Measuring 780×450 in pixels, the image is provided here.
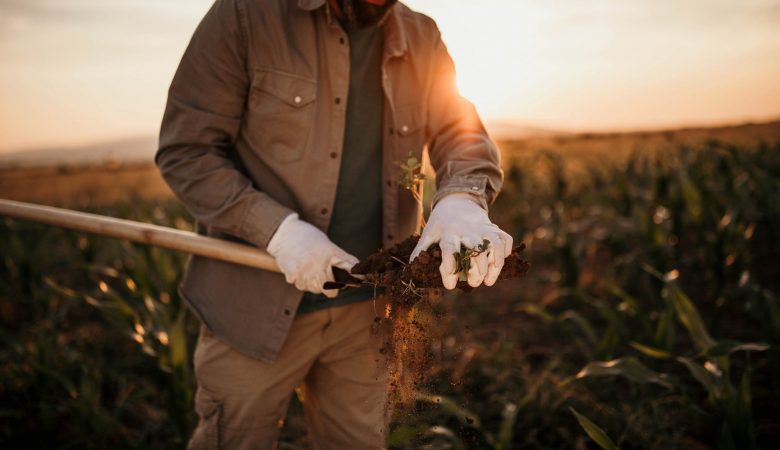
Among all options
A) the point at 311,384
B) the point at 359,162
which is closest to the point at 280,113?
the point at 359,162

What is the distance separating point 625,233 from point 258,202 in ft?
11.1

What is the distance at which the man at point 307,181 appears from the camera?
1506 millimetres

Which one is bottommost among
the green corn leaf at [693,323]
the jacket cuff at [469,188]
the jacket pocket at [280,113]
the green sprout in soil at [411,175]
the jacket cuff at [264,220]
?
the green corn leaf at [693,323]

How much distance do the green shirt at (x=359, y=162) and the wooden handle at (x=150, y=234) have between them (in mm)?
248

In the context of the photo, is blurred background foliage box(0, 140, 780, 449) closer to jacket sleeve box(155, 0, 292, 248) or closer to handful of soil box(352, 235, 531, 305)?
handful of soil box(352, 235, 531, 305)

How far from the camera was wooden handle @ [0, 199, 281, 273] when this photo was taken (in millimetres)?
Result: 1596

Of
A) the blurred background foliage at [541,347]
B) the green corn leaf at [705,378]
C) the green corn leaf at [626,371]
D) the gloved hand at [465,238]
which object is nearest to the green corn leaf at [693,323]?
the blurred background foliage at [541,347]

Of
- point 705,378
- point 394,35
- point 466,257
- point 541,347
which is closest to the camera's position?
point 466,257

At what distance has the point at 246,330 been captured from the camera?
1.63m

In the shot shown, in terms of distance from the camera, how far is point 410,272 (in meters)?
1.30

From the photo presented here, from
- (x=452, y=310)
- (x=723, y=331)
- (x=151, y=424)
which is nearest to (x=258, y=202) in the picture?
(x=151, y=424)

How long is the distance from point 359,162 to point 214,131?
507mm

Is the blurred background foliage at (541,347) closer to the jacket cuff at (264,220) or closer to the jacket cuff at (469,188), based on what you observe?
the jacket cuff at (469,188)

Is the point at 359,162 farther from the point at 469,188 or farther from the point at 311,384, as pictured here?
the point at 311,384
